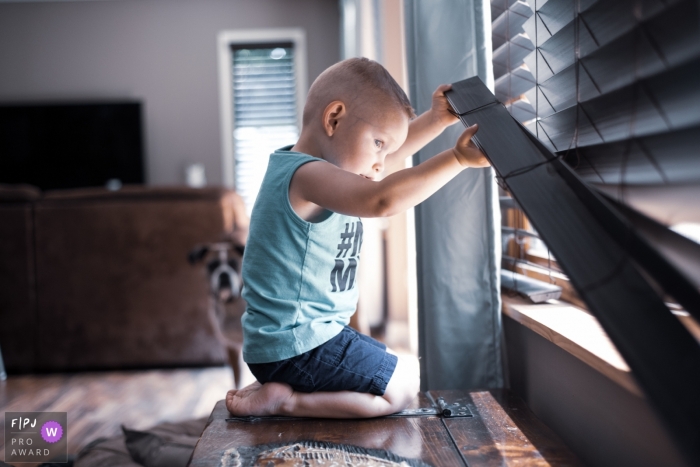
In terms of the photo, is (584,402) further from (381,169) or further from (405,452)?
(381,169)

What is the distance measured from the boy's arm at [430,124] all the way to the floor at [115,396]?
1.36 m

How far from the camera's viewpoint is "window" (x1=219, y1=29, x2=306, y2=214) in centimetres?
520

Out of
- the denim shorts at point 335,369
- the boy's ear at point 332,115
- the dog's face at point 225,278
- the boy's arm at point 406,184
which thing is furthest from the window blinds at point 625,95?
the dog's face at point 225,278

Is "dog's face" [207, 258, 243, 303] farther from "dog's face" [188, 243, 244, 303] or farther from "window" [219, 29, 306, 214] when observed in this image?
"window" [219, 29, 306, 214]

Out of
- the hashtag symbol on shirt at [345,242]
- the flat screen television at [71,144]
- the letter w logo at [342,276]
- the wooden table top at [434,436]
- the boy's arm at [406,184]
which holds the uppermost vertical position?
the flat screen television at [71,144]

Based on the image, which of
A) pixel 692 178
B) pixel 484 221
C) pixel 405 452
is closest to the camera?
pixel 692 178

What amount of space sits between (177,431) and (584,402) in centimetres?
111

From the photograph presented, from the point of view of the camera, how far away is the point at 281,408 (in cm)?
84

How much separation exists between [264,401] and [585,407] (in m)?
0.46

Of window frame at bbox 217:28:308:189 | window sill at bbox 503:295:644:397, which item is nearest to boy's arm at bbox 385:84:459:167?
window sill at bbox 503:295:644:397

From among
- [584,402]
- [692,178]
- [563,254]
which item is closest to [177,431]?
[584,402]

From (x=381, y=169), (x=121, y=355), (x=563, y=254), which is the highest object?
(x=381, y=169)

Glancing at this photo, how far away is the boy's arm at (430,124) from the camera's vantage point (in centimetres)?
89

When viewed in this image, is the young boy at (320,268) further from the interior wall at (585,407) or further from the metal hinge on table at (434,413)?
the interior wall at (585,407)
